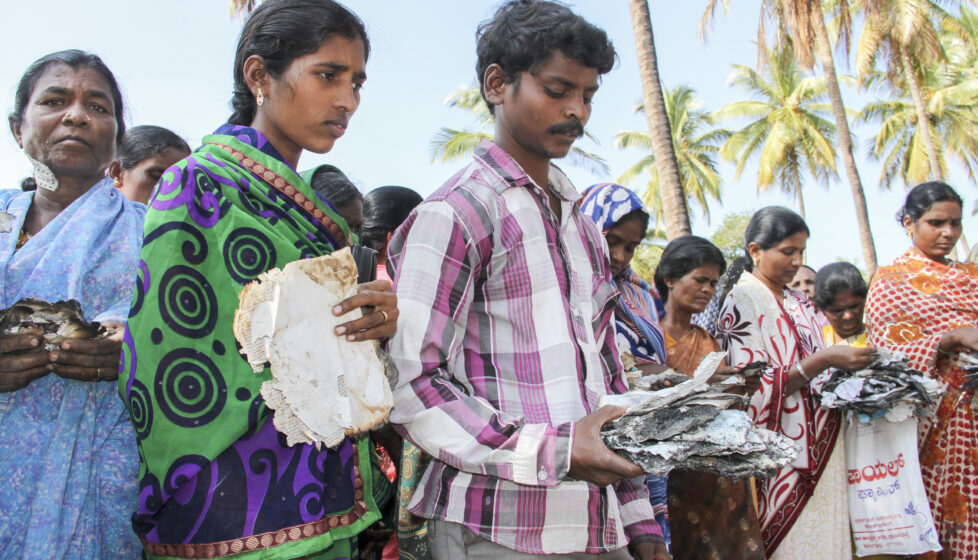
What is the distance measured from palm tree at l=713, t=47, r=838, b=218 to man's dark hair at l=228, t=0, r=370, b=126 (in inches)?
1063

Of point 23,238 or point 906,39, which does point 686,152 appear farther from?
point 23,238

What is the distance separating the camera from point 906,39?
687 inches

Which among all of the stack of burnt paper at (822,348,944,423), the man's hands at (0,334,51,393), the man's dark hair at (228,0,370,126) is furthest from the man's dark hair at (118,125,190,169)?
the stack of burnt paper at (822,348,944,423)

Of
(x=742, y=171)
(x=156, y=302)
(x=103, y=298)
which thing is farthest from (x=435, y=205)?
(x=742, y=171)

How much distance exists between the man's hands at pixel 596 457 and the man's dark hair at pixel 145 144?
2.27m

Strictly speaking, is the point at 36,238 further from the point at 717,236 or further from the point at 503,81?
the point at 717,236

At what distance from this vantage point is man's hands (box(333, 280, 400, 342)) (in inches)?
55.6

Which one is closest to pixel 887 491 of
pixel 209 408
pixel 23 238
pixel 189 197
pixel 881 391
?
pixel 881 391

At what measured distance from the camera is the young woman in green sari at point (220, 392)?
135 centimetres

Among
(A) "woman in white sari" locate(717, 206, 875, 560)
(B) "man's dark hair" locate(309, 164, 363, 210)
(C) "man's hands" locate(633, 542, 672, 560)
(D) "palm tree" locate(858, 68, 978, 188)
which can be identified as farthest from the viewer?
(D) "palm tree" locate(858, 68, 978, 188)

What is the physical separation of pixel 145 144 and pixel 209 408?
6.16 ft

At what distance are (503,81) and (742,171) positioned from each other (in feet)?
96.0

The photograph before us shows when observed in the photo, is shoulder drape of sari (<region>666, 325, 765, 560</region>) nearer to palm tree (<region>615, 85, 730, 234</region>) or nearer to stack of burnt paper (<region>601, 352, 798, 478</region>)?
stack of burnt paper (<region>601, 352, 798, 478</region>)

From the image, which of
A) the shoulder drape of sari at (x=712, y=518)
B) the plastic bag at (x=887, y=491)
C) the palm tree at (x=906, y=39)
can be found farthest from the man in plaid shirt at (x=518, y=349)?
the palm tree at (x=906, y=39)
